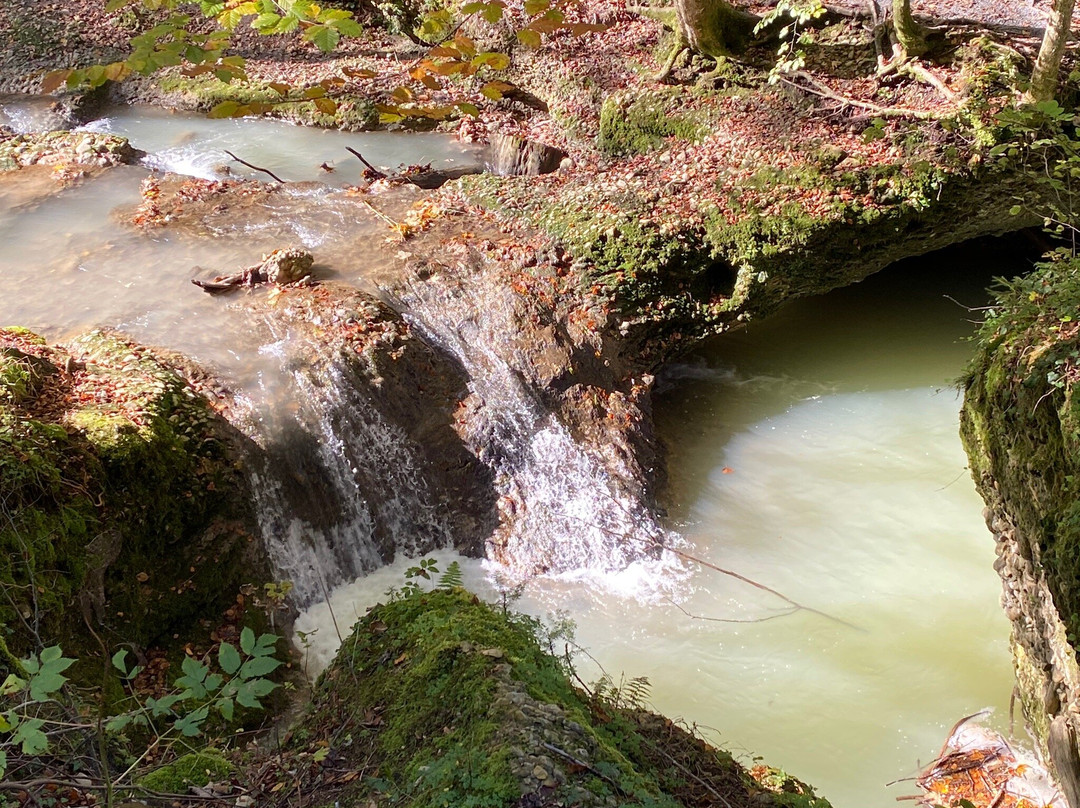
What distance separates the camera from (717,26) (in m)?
10.3

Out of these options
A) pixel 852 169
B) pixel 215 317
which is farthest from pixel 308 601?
pixel 852 169

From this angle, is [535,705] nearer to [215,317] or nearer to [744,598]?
[744,598]

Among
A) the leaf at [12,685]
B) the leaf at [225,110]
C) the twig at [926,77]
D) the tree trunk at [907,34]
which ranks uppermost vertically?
the tree trunk at [907,34]

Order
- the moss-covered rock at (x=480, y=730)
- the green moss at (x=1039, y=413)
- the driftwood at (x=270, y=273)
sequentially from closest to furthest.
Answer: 1. the moss-covered rock at (x=480, y=730)
2. the green moss at (x=1039, y=413)
3. the driftwood at (x=270, y=273)

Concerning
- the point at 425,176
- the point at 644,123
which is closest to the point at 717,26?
the point at 644,123

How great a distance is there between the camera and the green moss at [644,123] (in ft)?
33.2

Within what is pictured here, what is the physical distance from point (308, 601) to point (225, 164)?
7.47 metres

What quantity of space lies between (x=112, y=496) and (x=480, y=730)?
3.62m

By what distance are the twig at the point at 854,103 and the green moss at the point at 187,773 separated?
8.91 meters

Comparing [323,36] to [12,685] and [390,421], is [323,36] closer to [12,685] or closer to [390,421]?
[12,685]

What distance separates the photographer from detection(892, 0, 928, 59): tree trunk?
9.01 meters

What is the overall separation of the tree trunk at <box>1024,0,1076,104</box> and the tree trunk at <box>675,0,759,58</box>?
140 inches

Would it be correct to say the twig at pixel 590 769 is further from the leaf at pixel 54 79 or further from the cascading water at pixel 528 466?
the cascading water at pixel 528 466

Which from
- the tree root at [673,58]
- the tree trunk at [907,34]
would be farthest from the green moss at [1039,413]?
the tree root at [673,58]
